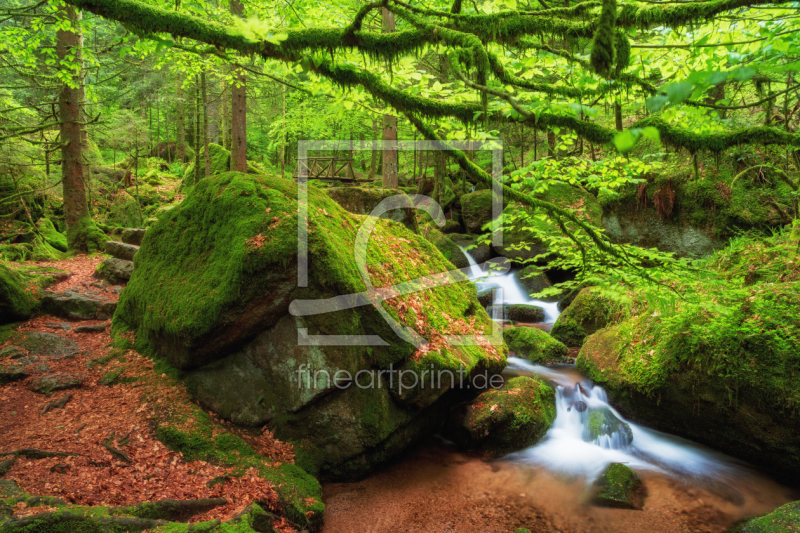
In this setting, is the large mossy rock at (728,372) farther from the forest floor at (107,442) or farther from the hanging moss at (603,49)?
the forest floor at (107,442)

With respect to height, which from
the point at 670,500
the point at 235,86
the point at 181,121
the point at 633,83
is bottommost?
the point at 670,500

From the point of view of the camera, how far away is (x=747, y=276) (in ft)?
21.5

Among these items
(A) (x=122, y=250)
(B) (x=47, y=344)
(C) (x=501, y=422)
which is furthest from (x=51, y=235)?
(C) (x=501, y=422)

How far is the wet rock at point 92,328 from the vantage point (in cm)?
617

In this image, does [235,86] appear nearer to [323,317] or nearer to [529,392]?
[323,317]

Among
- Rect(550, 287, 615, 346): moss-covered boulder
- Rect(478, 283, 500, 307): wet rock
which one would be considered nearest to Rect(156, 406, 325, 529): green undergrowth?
Rect(550, 287, 615, 346): moss-covered boulder

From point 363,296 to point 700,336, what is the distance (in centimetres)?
438

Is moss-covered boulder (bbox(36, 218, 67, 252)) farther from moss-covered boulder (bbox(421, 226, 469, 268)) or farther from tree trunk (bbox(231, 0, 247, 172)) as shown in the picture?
moss-covered boulder (bbox(421, 226, 469, 268))

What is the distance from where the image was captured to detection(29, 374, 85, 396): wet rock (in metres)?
4.59

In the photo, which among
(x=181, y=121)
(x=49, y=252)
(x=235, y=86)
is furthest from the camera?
(x=181, y=121)

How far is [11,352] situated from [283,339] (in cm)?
362

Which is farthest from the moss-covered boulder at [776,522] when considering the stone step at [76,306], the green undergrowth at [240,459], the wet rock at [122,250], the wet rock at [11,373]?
the wet rock at [122,250]

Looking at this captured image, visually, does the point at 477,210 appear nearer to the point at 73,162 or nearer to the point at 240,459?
the point at 73,162

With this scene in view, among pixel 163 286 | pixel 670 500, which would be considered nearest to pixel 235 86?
pixel 163 286
